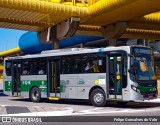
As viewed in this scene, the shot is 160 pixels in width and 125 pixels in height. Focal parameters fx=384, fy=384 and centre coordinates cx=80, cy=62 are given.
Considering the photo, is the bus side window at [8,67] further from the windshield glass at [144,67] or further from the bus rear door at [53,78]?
the windshield glass at [144,67]

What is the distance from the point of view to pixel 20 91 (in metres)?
22.4

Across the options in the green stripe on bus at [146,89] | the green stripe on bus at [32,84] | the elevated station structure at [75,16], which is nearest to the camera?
the green stripe on bus at [146,89]

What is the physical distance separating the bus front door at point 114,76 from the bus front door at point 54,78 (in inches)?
142

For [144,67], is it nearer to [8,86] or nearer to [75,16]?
[75,16]

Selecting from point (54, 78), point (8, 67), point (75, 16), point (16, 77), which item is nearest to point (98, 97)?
point (54, 78)

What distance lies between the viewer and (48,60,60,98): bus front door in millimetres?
20031

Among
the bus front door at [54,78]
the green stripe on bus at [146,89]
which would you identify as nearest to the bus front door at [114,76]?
the green stripe on bus at [146,89]

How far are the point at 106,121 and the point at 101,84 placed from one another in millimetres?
5644

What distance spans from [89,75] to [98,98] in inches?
48.4

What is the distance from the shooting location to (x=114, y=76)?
17.1 m

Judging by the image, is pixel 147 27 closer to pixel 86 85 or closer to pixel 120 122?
pixel 86 85

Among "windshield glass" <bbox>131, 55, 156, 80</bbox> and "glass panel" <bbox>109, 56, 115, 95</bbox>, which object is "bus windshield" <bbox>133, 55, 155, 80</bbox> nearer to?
"windshield glass" <bbox>131, 55, 156, 80</bbox>

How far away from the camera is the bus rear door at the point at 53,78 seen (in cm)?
2003

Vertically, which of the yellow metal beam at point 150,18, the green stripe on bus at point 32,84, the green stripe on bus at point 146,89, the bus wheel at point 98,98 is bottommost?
the bus wheel at point 98,98
